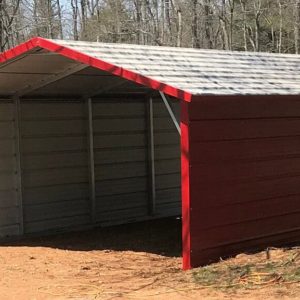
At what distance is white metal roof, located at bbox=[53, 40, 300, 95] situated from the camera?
7500mm

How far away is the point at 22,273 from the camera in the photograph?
25.8 feet

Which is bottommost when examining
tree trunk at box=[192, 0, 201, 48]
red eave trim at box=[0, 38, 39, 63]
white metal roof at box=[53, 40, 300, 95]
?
white metal roof at box=[53, 40, 300, 95]

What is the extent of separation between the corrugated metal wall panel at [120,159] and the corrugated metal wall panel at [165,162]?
0.30m

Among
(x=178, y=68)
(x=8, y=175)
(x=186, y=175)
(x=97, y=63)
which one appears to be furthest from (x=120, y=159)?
(x=186, y=175)

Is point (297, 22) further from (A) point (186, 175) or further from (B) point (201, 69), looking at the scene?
(A) point (186, 175)

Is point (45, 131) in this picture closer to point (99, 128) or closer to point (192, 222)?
point (99, 128)

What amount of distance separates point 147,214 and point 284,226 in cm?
468

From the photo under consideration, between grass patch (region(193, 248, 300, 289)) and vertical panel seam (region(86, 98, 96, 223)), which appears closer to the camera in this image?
grass patch (region(193, 248, 300, 289))

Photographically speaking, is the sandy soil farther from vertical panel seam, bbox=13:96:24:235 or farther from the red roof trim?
the red roof trim

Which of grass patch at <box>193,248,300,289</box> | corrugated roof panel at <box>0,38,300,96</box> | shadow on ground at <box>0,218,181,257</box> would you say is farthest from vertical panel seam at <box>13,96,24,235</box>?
grass patch at <box>193,248,300,289</box>

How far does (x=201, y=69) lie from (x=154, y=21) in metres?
22.2

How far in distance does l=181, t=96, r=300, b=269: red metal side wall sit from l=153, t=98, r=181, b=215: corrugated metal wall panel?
4.63 m

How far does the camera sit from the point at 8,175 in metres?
10.4

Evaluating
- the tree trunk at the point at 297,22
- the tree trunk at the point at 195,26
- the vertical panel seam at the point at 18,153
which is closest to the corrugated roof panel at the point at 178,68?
the vertical panel seam at the point at 18,153
